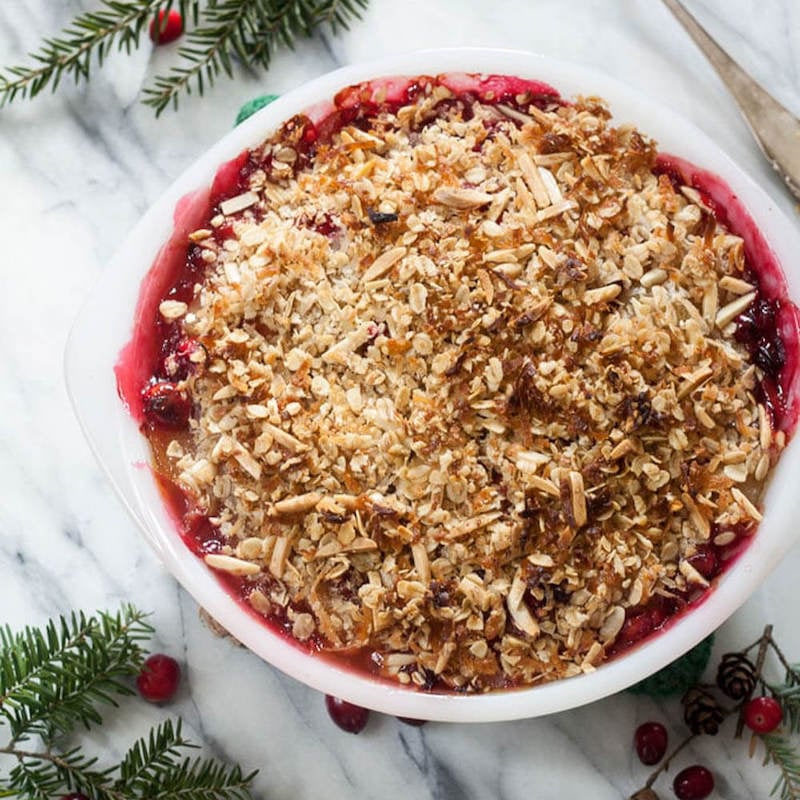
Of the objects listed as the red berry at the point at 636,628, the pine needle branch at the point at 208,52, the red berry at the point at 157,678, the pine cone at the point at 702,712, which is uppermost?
the pine needle branch at the point at 208,52

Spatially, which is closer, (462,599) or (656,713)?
(462,599)

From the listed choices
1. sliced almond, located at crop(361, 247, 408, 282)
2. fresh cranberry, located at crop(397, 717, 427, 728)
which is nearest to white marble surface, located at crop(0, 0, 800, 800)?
fresh cranberry, located at crop(397, 717, 427, 728)

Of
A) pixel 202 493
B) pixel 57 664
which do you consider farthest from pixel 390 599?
pixel 57 664

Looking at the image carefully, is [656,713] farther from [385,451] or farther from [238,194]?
[238,194]

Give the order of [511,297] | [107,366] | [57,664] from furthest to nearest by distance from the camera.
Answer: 1. [57,664]
2. [107,366]
3. [511,297]

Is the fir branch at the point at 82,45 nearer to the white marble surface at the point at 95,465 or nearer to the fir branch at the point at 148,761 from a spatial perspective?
the white marble surface at the point at 95,465

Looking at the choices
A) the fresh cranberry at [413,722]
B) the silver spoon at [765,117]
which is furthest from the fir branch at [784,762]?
the silver spoon at [765,117]
